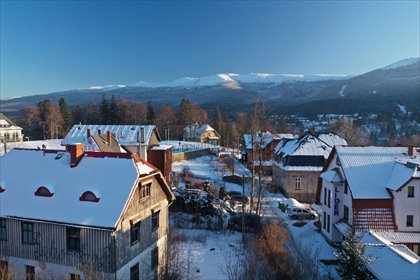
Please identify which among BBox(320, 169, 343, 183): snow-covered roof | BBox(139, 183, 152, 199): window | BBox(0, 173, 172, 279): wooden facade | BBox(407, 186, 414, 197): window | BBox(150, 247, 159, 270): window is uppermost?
BBox(139, 183, 152, 199): window


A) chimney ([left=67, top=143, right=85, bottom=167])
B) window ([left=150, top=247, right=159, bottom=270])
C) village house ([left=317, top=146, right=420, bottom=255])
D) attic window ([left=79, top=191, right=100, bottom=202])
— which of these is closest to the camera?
attic window ([left=79, top=191, right=100, bottom=202])

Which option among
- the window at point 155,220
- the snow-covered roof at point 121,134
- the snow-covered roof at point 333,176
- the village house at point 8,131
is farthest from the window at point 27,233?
the village house at point 8,131

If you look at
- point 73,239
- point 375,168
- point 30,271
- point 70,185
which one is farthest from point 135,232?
point 375,168

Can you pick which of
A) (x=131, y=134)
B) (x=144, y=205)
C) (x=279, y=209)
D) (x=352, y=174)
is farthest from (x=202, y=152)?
(x=144, y=205)

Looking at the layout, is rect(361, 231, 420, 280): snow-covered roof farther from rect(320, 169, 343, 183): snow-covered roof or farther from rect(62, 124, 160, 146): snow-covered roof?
rect(62, 124, 160, 146): snow-covered roof

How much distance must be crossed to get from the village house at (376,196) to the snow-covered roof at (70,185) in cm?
1624

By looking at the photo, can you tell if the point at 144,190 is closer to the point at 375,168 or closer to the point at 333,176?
the point at 333,176

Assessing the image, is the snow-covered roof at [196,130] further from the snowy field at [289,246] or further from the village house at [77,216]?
the village house at [77,216]

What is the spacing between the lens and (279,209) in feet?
130

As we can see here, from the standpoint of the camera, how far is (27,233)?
1864 centimetres

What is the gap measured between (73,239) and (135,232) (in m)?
3.42

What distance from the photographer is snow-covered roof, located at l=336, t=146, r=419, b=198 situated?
25.7 metres

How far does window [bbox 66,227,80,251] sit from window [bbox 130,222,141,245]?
9.42 feet

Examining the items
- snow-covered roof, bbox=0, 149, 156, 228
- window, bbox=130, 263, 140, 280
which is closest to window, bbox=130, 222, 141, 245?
window, bbox=130, 263, 140, 280
